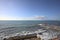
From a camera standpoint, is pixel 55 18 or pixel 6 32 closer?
pixel 6 32

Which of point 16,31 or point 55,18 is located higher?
point 55,18

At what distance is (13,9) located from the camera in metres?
2.63

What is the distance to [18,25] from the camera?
2670 millimetres

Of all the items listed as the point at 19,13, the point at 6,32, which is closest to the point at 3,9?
the point at 19,13

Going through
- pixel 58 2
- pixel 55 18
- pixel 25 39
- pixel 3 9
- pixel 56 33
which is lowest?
pixel 25 39

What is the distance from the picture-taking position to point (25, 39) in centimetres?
265

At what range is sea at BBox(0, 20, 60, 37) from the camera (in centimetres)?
256

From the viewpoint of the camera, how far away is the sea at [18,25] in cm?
256

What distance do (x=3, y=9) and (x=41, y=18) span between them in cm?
104

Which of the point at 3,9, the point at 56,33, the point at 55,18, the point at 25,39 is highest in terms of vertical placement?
the point at 3,9

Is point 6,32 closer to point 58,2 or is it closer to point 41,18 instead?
point 41,18

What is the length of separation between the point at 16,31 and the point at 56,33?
3.53 feet

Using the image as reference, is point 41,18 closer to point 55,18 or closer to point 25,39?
point 55,18

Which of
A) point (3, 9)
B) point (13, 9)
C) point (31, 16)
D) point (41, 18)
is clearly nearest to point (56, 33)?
point (41, 18)
